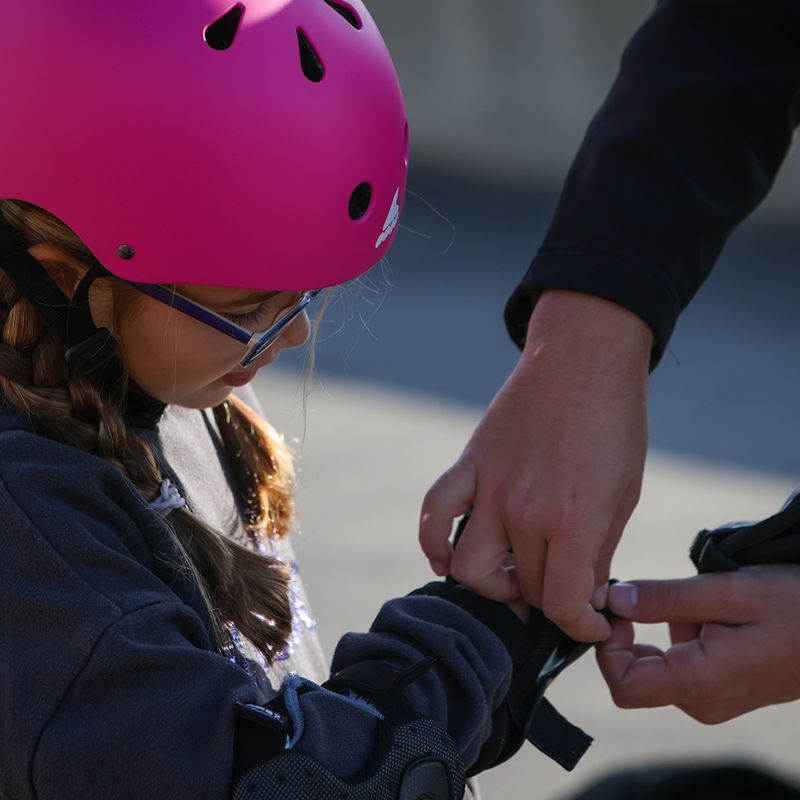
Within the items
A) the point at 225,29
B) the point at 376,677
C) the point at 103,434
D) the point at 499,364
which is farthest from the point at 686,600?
the point at 499,364

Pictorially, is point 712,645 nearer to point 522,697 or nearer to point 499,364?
point 522,697

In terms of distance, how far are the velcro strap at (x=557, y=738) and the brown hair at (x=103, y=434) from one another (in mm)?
414

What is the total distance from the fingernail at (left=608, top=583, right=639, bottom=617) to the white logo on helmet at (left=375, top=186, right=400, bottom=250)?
2.19ft

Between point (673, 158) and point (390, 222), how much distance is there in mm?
504

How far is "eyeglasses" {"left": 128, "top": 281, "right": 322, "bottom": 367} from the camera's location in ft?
5.60

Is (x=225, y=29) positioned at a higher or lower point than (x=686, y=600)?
higher

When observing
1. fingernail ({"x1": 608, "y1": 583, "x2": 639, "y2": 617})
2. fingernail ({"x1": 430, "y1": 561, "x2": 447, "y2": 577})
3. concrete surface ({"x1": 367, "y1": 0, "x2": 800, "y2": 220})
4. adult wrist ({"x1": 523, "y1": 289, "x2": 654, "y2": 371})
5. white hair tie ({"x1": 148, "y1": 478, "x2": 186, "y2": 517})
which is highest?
concrete surface ({"x1": 367, "y1": 0, "x2": 800, "y2": 220})

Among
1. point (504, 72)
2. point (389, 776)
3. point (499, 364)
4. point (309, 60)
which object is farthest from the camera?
point (504, 72)

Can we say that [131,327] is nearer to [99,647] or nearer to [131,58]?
[131,58]

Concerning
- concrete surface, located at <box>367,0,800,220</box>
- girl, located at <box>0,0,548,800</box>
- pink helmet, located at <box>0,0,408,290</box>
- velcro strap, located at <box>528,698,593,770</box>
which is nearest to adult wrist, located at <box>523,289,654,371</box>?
girl, located at <box>0,0,548,800</box>

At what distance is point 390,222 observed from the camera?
1.91 meters

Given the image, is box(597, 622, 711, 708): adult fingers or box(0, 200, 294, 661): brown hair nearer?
box(0, 200, 294, 661): brown hair

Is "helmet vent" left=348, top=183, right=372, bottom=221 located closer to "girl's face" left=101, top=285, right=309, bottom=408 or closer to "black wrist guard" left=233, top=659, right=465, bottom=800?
"girl's face" left=101, top=285, right=309, bottom=408

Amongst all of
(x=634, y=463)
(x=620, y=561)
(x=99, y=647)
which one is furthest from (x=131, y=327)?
(x=620, y=561)
